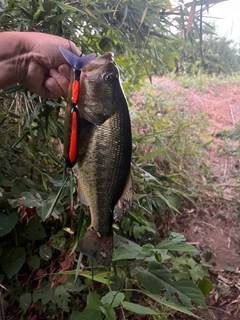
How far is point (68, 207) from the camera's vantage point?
130 centimetres

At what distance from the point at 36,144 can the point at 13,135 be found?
136 mm

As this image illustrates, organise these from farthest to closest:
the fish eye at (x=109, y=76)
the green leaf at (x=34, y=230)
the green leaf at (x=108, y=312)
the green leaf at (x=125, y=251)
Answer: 1. the green leaf at (x=34, y=230)
2. the green leaf at (x=125, y=251)
3. the green leaf at (x=108, y=312)
4. the fish eye at (x=109, y=76)

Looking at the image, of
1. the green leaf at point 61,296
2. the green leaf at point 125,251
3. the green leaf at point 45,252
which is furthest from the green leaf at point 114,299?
the green leaf at point 45,252

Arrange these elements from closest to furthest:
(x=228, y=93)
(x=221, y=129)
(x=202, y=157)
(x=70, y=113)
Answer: (x=70, y=113) < (x=202, y=157) < (x=221, y=129) < (x=228, y=93)

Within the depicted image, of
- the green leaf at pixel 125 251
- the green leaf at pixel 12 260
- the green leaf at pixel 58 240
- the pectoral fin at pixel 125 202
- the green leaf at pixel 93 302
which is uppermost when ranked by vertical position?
the pectoral fin at pixel 125 202

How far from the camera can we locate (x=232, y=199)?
211cm

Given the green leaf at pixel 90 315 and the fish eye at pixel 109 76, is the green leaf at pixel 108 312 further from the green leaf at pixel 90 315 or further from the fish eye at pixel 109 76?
the fish eye at pixel 109 76

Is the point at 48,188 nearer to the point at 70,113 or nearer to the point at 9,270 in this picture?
the point at 9,270

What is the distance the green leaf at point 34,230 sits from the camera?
131 centimetres

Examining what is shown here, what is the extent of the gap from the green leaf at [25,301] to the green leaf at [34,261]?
0.35 feet

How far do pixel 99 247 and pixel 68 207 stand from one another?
23.2 inches

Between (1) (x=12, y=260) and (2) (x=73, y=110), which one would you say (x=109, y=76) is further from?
(1) (x=12, y=260)

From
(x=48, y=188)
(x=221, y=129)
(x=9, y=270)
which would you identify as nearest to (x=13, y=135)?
(x=48, y=188)

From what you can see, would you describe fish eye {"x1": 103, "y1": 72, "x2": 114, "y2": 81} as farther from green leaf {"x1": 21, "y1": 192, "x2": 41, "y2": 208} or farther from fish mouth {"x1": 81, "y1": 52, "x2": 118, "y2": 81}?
green leaf {"x1": 21, "y1": 192, "x2": 41, "y2": 208}
